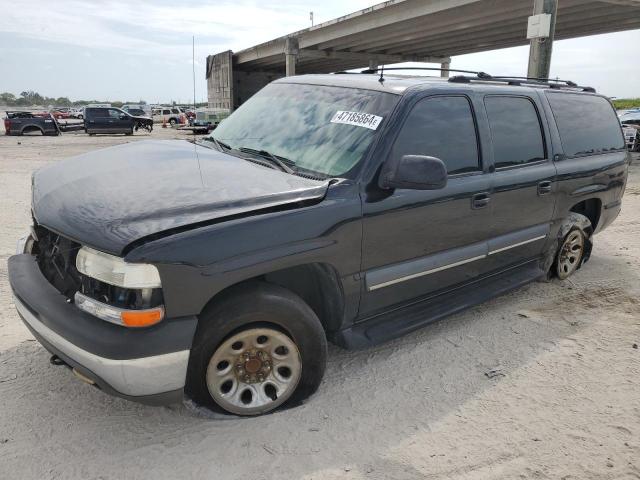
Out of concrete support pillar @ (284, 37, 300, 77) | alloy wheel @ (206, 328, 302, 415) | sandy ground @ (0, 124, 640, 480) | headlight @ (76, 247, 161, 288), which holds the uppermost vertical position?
concrete support pillar @ (284, 37, 300, 77)

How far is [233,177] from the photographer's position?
284 cm

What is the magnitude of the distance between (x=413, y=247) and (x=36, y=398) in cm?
235

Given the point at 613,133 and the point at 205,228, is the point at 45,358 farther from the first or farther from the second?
the point at 613,133

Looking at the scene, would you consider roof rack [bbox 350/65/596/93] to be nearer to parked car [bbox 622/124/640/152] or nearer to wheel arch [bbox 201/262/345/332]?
wheel arch [bbox 201/262/345/332]

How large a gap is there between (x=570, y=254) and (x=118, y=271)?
4.28 m

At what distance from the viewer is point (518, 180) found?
3857 millimetres

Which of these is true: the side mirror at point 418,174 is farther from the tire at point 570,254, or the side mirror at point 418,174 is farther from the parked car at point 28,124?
the parked car at point 28,124

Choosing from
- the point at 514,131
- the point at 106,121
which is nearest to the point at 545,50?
the point at 514,131

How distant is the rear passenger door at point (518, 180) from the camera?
374 centimetres

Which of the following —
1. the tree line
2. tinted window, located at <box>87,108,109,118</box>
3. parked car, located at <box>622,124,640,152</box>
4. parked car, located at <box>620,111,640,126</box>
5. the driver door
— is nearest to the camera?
the driver door

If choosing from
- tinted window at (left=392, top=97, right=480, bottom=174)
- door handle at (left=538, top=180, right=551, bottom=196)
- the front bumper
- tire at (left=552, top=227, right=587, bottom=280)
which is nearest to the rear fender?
tire at (left=552, top=227, right=587, bottom=280)

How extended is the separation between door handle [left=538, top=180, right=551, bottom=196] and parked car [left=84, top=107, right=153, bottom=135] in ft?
89.0

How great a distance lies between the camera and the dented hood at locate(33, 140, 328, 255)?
2.32m

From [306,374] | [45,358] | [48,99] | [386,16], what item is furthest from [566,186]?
[48,99]
